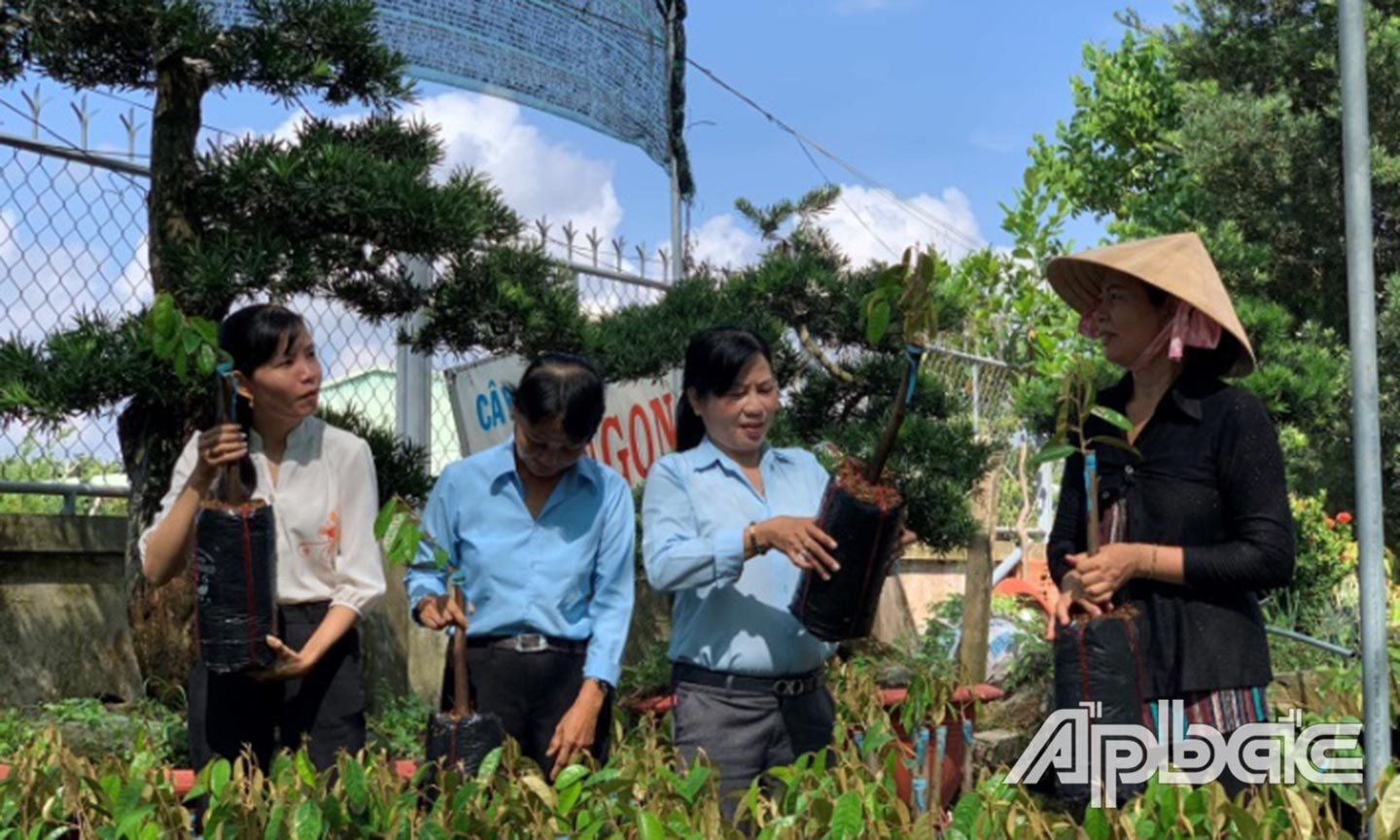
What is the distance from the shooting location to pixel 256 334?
8.59ft

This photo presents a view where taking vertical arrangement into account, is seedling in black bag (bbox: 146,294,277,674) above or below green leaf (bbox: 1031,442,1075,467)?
below

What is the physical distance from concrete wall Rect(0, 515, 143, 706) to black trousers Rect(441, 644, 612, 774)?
1.91 metres

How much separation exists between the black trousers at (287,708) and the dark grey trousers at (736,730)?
0.61m

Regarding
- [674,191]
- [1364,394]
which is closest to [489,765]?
[1364,394]

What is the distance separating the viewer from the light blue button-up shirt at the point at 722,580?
8.75ft

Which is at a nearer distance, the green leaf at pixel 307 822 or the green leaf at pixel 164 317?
the green leaf at pixel 307 822

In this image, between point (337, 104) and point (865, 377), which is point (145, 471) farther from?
point (865, 377)

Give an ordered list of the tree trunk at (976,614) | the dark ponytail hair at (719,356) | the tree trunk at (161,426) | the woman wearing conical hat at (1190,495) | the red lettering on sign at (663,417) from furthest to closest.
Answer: the red lettering on sign at (663,417) → the tree trunk at (976,614) → the tree trunk at (161,426) → the dark ponytail hair at (719,356) → the woman wearing conical hat at (1190,495)

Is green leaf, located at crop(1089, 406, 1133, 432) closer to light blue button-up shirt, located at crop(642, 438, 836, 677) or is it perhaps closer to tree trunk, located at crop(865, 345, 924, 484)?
tree trunk, located at crop(865, 345, 924, 484)

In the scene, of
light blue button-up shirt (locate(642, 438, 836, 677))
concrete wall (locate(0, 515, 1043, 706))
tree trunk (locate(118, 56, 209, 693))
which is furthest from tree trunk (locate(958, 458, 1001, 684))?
tree trunk (locate(118, 56, 209, 693))

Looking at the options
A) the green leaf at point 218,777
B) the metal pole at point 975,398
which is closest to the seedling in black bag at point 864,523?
the green leaf at point 218,777

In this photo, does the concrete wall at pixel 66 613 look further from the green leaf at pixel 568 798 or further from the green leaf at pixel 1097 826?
the green leaf at pixel 1097 826

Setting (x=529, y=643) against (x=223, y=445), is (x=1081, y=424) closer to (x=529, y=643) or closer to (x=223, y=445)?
(x=529, y=643)

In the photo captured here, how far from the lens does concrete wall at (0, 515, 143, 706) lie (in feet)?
13.5
